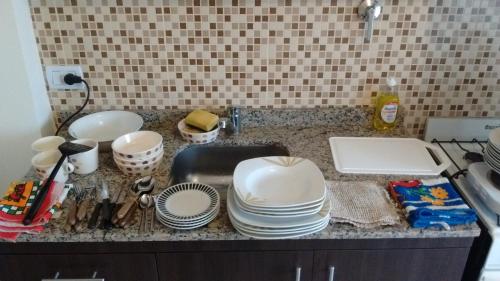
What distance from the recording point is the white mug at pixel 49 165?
3.90ft

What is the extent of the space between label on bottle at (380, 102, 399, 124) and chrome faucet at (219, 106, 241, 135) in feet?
1.73

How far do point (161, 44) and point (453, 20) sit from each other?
103 centimetres

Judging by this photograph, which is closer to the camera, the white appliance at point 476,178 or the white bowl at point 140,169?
the white appliance at point 476,178

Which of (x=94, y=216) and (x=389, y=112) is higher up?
(x=389, y=112)

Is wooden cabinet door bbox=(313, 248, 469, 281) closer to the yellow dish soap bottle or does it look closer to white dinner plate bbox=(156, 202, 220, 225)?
white dinner plate bbox=(156, 202, 220, 225)

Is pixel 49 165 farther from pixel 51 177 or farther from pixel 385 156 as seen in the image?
pixel 385 156

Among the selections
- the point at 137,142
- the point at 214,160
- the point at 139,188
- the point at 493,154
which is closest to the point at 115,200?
the point at 139,188

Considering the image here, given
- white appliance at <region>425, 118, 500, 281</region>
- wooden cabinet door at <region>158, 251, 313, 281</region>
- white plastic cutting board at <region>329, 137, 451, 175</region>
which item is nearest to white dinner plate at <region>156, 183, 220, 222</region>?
wooden cabinet door at <region>158, 251, 313, 281</region>

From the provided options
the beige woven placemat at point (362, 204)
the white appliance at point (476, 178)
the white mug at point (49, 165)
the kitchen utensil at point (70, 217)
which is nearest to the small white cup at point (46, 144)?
the white mug at point (49, 165)

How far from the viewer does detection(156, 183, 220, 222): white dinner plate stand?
1.06 meters

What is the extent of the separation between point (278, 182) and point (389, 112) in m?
0.57

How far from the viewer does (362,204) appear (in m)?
1.12

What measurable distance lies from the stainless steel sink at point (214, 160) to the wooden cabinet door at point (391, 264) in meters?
0.46

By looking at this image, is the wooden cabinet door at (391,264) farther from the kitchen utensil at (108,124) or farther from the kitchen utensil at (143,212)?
the kitchen utensil at (108,124)
